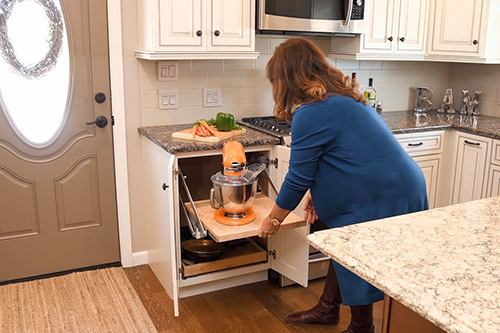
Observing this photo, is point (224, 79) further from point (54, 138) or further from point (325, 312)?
point (325, 312)

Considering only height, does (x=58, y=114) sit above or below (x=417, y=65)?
below

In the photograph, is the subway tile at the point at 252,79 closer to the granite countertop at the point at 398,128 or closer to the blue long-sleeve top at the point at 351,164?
the granite countertop at the point at 398,128

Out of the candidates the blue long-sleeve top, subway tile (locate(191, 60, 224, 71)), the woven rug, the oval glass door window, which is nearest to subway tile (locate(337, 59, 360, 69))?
subway tile (locate(191, 60, 224, 71))

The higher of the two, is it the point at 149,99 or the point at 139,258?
the point at 149,99

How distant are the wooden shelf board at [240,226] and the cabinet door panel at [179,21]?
0.89m

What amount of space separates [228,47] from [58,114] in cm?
106

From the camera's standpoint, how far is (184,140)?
2.73 metres

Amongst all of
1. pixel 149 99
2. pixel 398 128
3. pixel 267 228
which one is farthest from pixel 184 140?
pixel 398 128

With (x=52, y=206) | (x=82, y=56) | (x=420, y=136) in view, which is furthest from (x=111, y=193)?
(x=420, y=136)

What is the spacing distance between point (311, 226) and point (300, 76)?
1122 millimetres

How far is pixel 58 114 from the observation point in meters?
2.95

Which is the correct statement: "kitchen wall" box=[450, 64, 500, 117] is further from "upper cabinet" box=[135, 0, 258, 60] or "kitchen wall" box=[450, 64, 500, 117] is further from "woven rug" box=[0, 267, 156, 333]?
"woven rug" box=[0, 267, 156, 333]

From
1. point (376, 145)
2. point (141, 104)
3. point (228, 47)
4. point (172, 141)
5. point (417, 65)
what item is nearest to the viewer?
point (376, 145)

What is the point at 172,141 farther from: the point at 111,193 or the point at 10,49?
the point at 10,49
